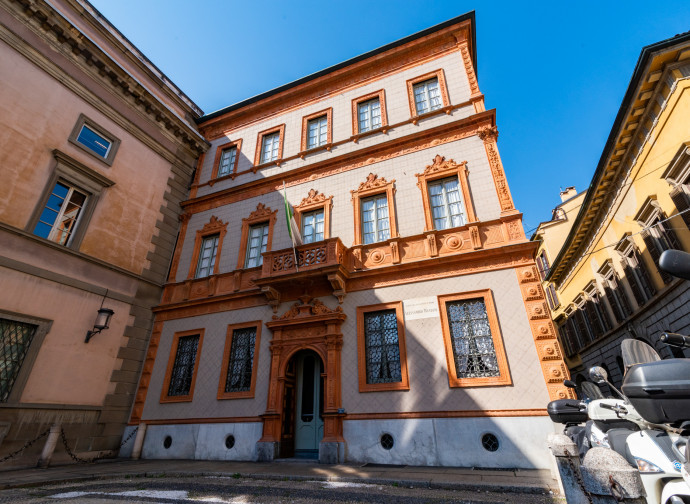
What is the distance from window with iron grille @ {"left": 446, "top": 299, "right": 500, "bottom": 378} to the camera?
8992 mm

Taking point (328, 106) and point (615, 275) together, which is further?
point (615, 275)

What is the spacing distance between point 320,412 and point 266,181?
9148 mm

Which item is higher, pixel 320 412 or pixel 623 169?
pixel 623 169

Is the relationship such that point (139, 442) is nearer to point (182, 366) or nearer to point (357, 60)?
point (182, 366)

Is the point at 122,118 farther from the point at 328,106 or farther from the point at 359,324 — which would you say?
the point at 359,324

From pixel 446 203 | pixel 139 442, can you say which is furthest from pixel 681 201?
pixel 139 442

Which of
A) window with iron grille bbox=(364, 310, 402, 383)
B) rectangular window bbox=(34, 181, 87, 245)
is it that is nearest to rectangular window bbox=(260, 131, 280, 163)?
rectangular window bbox=(34, 181, 87, 245)

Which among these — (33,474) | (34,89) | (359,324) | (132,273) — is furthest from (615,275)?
(34,89)

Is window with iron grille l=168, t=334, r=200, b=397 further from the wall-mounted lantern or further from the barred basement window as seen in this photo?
the wall-mounted lantern

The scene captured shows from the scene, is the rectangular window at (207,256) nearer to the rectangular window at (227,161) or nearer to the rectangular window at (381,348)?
the rectangular window at (227,161)

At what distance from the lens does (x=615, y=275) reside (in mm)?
16688

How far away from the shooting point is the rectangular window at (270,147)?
1553 cm

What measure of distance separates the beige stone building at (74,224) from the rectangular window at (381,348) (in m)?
8.42

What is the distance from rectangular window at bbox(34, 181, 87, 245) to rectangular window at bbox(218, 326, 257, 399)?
6.28m
